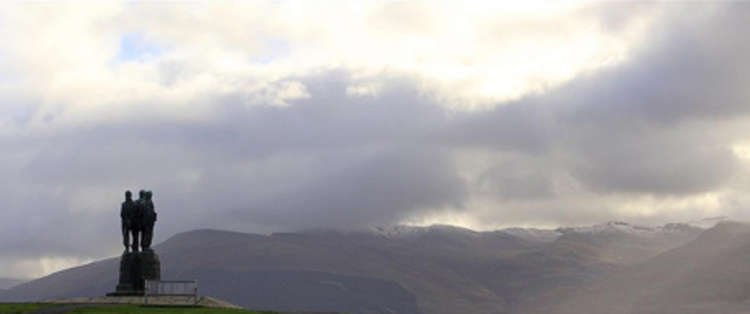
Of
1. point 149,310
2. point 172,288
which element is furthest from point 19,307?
point 172,288

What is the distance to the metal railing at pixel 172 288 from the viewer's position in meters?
68.5

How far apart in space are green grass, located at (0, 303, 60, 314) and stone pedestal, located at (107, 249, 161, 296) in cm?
1299

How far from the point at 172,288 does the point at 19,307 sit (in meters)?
11.2

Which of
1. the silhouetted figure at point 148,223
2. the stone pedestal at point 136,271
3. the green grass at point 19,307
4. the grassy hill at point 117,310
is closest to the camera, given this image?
the grassy hill at point 117,310

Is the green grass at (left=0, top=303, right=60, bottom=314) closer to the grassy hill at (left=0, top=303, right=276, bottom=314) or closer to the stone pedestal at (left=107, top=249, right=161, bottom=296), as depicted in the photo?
the grassy hill at (left=0, top=303, right=276, bottom=314)

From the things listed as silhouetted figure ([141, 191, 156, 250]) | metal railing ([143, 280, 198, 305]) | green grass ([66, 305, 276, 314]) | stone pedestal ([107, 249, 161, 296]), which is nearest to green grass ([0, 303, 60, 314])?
green grass ([66, 305, 276, 314])

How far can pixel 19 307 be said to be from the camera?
62.5m

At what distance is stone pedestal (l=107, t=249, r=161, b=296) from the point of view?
7806cm

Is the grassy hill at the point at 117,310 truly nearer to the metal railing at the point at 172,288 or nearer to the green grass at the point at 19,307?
the green grass at the point at 19,307

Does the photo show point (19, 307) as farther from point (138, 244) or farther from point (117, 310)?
point (138, 244)

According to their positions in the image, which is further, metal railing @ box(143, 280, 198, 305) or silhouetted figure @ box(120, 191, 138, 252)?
silhouetted figure @ box(120, 191, 138, 252)

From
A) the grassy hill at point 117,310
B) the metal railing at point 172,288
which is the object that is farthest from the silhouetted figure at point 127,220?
the grassy hill at point 117,310

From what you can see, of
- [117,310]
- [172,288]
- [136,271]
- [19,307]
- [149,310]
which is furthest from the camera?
[136,271]

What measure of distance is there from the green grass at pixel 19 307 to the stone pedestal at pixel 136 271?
12987 millimetres
